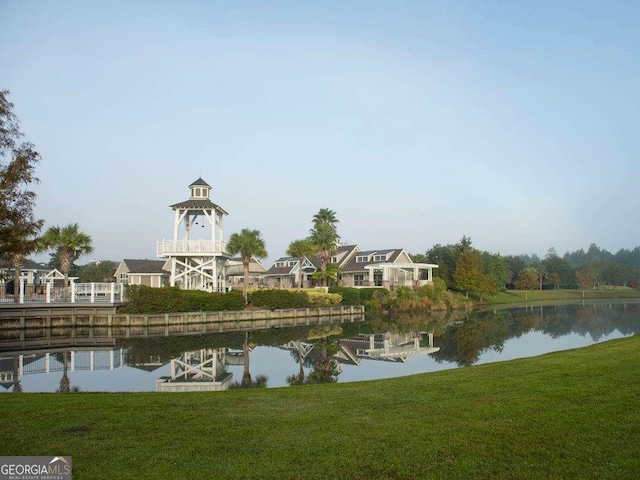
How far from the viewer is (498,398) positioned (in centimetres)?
1016

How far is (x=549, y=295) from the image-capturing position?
94.3m

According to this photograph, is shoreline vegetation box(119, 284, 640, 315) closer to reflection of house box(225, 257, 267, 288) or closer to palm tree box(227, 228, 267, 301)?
palm tree box(227, 228, 267, 301)


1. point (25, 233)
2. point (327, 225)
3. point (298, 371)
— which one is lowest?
point (298, 371)

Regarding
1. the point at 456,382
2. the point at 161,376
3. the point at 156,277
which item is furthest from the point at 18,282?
the point at 456,382

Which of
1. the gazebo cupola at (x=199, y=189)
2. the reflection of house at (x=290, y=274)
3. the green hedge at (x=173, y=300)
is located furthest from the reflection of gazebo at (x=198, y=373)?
the reflection of house at (x=290, y=274)

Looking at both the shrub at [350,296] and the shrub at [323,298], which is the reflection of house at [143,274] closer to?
the shrub at [323,298]

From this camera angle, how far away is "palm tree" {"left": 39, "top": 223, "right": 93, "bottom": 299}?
47.7 meters

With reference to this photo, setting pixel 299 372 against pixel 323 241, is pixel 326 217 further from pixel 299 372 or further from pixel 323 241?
pixel 299 372

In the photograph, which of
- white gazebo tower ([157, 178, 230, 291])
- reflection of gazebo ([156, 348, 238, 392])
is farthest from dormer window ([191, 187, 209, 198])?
reflection of gazebo ([156, 348, 238, 392])

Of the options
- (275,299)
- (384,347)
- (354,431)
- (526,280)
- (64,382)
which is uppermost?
(526,280)

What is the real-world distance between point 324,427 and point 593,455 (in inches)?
153

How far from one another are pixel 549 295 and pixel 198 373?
86616 mm

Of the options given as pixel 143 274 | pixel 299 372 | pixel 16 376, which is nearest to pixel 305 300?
pixel 143 274

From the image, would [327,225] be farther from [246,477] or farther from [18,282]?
[246,477]
